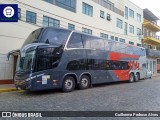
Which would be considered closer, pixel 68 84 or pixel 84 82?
pixel 68 84

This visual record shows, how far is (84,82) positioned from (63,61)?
2.75 metres

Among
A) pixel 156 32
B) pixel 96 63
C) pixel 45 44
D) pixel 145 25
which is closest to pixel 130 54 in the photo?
pixel 96 63

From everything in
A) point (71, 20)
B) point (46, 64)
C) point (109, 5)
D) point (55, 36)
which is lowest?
point (46, 64)

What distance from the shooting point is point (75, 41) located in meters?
15.3

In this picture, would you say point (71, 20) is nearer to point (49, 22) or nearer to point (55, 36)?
point (49, 22)

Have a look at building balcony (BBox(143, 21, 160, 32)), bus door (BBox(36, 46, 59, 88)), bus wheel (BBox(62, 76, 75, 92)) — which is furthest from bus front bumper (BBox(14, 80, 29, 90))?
building balcony (BBox(143, 21, 160, 32))

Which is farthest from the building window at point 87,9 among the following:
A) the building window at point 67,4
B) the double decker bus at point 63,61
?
the double decker bus at point 63,61

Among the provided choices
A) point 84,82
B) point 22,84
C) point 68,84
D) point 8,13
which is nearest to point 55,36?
point 68,84

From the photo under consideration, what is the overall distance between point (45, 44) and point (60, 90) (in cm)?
347

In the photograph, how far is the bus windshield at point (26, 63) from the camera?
12.8m

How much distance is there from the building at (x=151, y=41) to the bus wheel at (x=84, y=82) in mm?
28162

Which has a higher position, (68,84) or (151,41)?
(151,41)

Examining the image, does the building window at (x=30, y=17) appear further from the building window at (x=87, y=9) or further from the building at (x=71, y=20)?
the building window at (x=87, y=9)

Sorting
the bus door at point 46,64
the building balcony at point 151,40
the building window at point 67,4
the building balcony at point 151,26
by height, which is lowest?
the bus door at point 46,64
